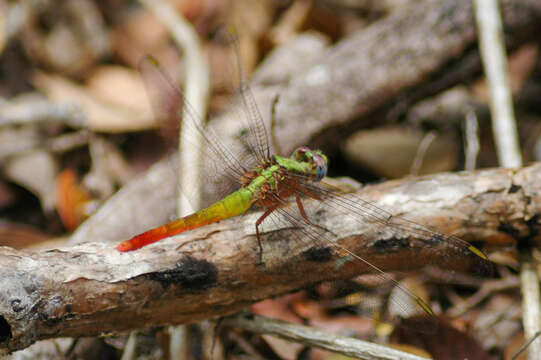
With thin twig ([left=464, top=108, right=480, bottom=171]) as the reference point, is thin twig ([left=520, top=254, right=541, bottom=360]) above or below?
below

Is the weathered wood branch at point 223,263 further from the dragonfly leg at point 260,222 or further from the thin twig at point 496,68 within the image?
the thin twig at point 496,68

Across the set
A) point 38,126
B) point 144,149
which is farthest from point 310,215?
point 38,126

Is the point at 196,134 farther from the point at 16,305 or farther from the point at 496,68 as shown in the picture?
the point at 496,68

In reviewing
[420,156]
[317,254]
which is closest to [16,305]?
[317,254]

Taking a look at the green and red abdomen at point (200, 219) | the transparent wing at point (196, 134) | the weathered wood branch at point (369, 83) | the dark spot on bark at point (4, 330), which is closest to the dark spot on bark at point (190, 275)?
the green and red abdomen at point (200, 219)

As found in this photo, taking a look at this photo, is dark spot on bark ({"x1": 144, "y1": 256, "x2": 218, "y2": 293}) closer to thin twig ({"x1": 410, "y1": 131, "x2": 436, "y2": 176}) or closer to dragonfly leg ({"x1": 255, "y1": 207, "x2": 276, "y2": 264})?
dragonfly leg ({"x1": 255, "y1": 207, "x2": 276, "y2": 264})

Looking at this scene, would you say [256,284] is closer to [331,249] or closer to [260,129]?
[331,249]

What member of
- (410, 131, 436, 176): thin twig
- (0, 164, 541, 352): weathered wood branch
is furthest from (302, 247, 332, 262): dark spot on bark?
(410, 131, 436, 176): thin twig
